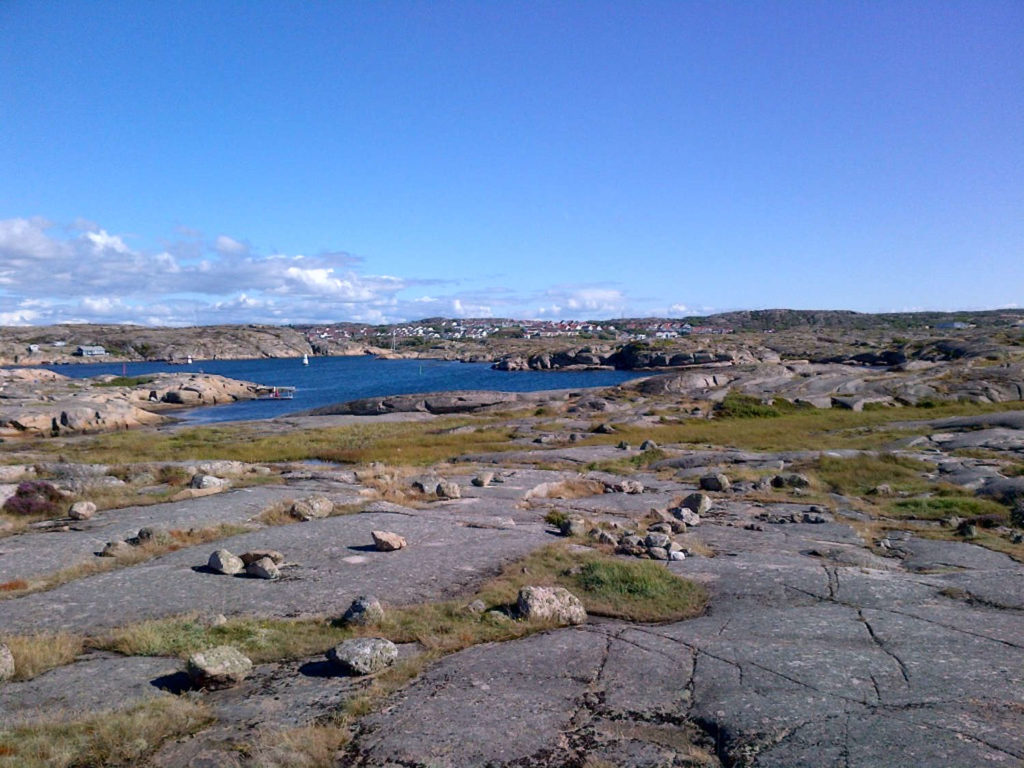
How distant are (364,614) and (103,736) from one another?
351cm

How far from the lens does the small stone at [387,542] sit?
12.9 m

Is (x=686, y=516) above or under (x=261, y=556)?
under

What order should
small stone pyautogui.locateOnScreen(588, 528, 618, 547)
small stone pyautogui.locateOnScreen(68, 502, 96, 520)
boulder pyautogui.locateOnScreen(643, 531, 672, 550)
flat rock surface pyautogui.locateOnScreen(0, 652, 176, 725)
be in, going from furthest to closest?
small stone pyautogui.locateOnScreen(68, 502, 96, 520), small stone pyautogui.locateOnScreen(588, 528, 618, 547), boulder pyautogui.locateOnScreen(643, 531, 672, 550), flat rock surface pyautogui.locateOnScreen(0, 652, 176, 725)

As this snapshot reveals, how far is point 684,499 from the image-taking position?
19.9m

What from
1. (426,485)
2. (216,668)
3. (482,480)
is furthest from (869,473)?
(216,668)

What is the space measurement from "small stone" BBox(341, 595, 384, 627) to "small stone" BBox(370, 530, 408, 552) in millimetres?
3670

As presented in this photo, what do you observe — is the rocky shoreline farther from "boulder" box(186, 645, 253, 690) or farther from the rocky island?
"boulder" box(186, 645, 253, 690)

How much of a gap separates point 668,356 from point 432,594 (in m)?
118

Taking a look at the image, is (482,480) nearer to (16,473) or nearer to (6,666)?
(16,473)

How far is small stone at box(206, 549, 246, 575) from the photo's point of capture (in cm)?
1132

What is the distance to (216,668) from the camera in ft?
23.6

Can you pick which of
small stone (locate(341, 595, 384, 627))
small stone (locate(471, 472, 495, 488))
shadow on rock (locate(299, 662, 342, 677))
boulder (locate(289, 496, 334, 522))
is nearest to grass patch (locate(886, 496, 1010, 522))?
small stone (locate(471, 472, 495, 488))

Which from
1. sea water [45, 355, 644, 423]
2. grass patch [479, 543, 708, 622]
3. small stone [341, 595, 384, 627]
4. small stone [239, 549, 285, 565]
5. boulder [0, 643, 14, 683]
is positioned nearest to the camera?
boulder [0, 643, 14, 683]

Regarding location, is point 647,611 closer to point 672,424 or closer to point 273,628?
point 273,628
